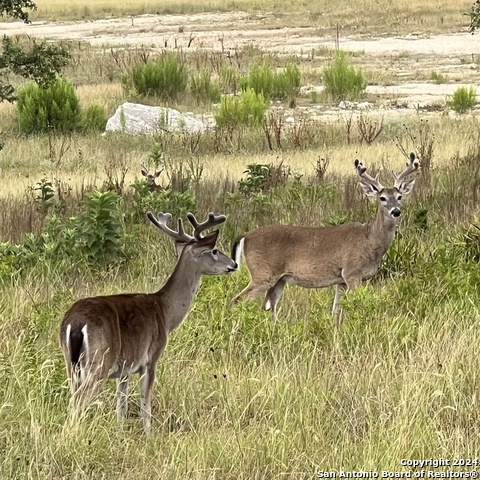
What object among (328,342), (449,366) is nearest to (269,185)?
(328,342)

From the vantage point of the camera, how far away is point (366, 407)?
5.88 metres

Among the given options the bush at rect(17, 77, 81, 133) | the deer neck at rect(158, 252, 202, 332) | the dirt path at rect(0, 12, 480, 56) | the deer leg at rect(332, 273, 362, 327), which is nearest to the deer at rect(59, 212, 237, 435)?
the deer neck at rect(158, 252, 202, 332)

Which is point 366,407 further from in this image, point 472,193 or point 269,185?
point 269,185

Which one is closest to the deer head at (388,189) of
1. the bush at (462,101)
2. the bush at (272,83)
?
the bush at (462,101)

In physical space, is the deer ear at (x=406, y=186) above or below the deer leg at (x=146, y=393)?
above

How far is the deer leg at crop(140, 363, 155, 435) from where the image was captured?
19.3 feet

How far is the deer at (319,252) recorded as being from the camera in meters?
8.96

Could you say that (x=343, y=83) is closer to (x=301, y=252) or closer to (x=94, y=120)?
(x=94, y=120)

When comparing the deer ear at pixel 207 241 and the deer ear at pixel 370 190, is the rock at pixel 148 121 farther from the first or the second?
the deer ear at pixel 207 241

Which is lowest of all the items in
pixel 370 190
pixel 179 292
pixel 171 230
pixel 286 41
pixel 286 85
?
pixel 286 41

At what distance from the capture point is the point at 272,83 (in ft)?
88.7

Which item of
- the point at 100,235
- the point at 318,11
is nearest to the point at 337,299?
the point at 100,235

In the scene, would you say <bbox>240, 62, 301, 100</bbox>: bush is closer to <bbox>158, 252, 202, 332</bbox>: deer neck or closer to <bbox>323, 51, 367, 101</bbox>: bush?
<bbox>323, 51, 367, 101</bbox>: bush

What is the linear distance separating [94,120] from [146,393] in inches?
684
